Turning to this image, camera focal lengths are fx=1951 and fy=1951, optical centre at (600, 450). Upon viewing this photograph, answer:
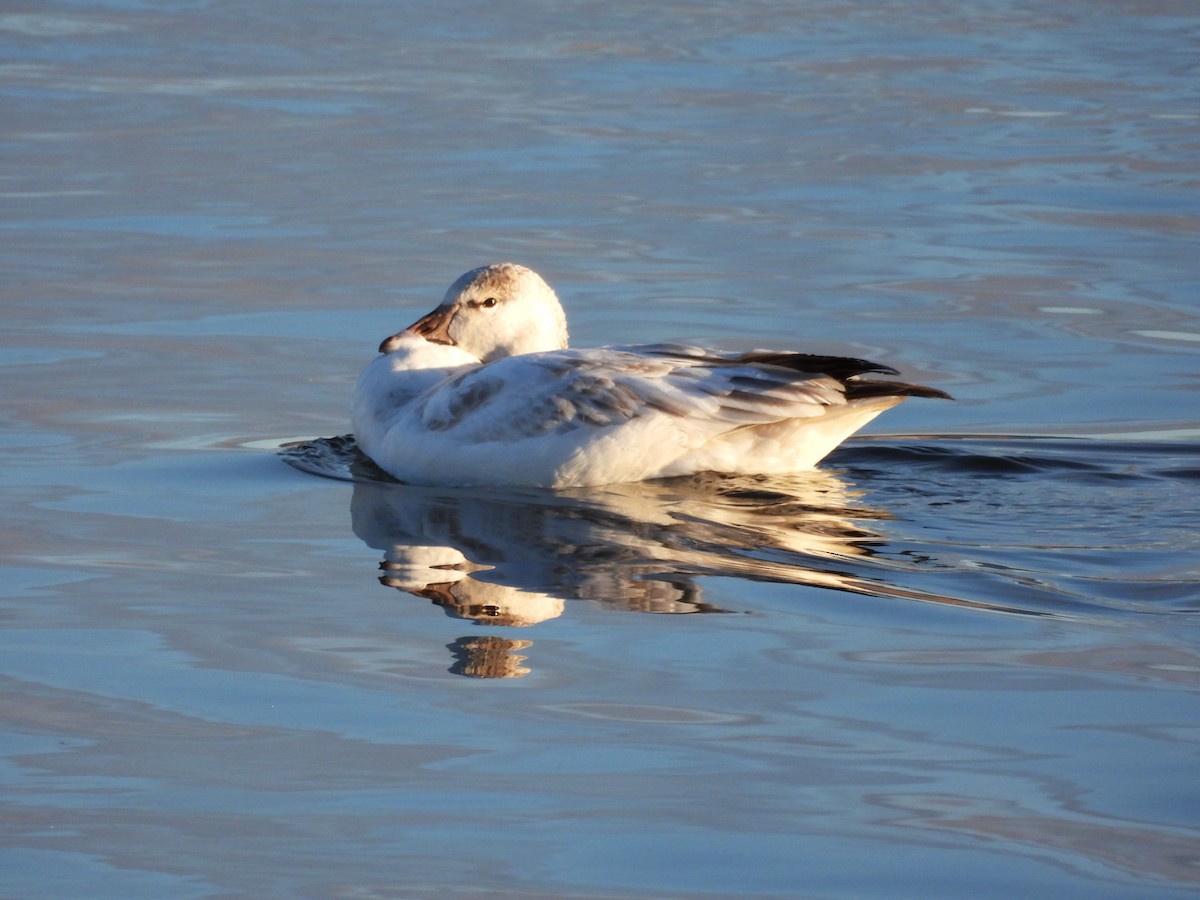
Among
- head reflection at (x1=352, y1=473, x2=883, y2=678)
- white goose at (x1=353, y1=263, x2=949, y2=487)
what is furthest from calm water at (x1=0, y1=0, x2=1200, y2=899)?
white goose at (x1=353, y1=263, x2=949, y2=487)

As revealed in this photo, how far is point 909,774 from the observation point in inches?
207

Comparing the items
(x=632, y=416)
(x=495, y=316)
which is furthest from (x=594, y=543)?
(x=495, y=316)

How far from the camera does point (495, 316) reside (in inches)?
391

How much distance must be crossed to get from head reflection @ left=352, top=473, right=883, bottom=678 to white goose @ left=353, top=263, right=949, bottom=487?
0.10m

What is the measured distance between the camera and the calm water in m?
5.02

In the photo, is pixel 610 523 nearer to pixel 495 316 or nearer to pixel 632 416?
pixel 632 416

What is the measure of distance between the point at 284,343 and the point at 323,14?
1273 centimetres

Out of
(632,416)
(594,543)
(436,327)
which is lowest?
(594,543)

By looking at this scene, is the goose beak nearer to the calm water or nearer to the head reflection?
the calm water

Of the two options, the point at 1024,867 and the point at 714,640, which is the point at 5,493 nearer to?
the point at 714,640

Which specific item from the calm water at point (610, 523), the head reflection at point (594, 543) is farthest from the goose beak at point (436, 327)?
the head reflection at point (594, 543)

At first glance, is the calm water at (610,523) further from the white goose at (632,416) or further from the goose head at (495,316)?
the goose head at (495,316)

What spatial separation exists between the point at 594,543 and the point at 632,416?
3.36ft

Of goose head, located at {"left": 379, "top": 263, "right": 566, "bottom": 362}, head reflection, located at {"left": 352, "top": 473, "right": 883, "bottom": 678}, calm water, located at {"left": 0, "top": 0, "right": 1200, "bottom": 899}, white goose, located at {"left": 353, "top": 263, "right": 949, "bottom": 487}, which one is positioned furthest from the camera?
goose head, located at {"left": 379, "top": 263, "right": 566, "bottom": 362}
